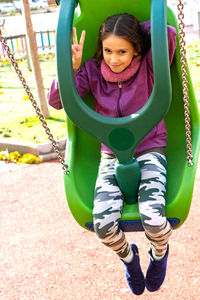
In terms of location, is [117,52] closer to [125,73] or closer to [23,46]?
[125,73]

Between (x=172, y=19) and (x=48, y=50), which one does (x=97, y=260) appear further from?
(x=48, y=50)

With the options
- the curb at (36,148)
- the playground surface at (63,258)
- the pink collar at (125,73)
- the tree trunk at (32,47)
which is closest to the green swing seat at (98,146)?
the pink collar at (125,73)

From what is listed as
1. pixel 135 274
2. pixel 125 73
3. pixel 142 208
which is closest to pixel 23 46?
pixel 125 73

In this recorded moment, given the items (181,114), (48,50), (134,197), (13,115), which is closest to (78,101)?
(134,197)

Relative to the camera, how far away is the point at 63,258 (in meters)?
3.21

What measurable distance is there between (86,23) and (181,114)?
2.54 ft

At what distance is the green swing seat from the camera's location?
2152 millimetres

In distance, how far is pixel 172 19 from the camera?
257 cm

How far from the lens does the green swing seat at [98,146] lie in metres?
2.15

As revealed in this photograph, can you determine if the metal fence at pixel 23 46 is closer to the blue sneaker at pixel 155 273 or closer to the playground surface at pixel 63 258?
the playground surface at pixel 63 258

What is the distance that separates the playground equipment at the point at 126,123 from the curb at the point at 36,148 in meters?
2.18

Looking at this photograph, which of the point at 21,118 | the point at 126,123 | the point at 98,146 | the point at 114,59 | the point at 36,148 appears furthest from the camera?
the point at 21,118

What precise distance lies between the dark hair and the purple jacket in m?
0.07

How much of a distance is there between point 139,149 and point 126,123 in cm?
47
